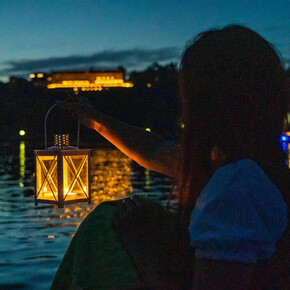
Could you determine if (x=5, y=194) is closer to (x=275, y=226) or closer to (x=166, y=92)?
(x=275, y=226)

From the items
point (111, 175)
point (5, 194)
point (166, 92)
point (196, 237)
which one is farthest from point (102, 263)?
point (166, 92)

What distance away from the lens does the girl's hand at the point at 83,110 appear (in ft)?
9.31

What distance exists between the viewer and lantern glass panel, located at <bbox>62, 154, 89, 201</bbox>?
4.02 metres

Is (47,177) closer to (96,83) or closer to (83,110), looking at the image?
(83,110)

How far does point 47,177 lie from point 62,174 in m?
0.13

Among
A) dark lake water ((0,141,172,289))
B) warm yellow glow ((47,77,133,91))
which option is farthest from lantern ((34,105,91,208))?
warm yellow glow ((47,77,133,91))

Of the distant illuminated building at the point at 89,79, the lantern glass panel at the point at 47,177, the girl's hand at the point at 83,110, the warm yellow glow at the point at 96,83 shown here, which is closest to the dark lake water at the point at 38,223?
the lantern glass panel at the point at 47,177

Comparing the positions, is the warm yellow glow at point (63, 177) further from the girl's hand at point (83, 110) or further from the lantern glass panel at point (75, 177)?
the girl's hand at point (83, 110)

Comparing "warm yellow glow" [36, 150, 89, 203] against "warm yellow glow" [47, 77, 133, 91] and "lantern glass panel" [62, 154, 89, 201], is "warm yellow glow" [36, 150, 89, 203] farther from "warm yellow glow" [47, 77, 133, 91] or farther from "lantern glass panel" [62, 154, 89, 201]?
"warm yellow glow" [47, 77, 133, 91]

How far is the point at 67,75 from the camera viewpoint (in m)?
169

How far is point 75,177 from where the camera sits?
4.11m

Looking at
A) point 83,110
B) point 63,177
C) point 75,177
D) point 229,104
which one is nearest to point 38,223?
point 75,177

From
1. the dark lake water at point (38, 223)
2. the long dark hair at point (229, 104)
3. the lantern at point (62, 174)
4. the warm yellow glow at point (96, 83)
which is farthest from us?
the warm yellow glow at point (96, 83)

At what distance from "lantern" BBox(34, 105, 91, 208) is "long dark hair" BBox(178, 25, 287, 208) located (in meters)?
2.28
